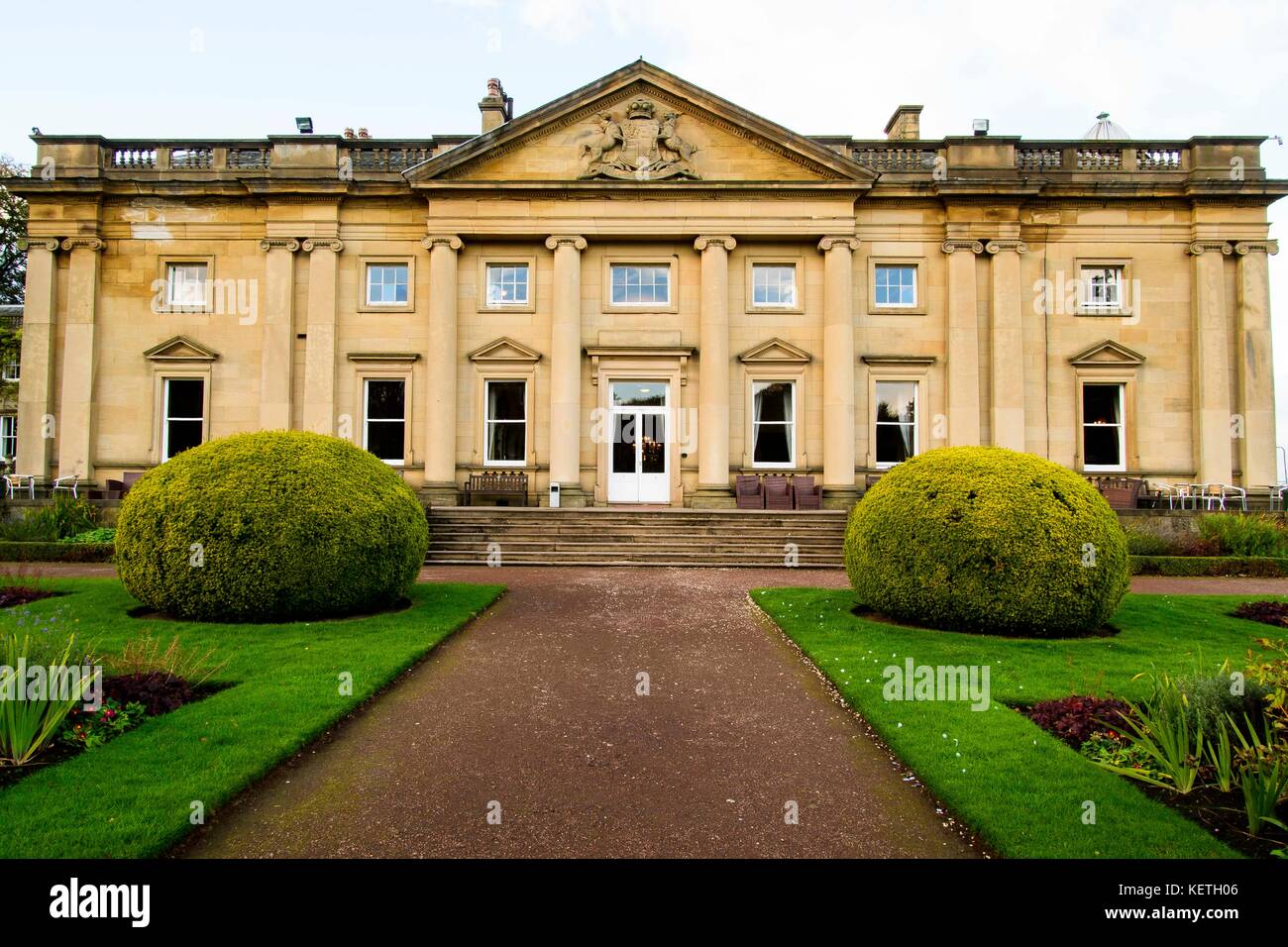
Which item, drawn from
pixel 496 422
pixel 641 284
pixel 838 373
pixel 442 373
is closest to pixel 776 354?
pixel 838 373

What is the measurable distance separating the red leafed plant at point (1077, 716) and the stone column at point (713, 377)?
48.7 feet

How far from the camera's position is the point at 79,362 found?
22016 mm

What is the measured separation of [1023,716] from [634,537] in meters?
11.4

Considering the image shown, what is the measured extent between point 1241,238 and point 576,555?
72.6ft

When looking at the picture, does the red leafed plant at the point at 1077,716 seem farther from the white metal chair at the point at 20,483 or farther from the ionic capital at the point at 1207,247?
the white metal chair at the point at 20,483

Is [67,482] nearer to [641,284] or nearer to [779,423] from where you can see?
[641,284]

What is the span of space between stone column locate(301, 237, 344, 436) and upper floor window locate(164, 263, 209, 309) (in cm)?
355

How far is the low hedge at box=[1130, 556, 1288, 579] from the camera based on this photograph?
14.9 metres

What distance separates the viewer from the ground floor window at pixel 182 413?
2245cm

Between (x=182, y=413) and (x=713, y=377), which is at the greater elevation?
(x=713, y=377)

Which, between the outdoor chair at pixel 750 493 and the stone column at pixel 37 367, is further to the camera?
the stone column at pixel 37 367

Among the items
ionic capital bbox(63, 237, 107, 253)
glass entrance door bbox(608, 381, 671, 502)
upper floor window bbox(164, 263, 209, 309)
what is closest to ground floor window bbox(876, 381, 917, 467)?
glass entrance door bbox(608, 381, 671, 502)

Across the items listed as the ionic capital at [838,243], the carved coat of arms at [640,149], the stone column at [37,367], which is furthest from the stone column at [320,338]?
the ionic capital at [838,243]
